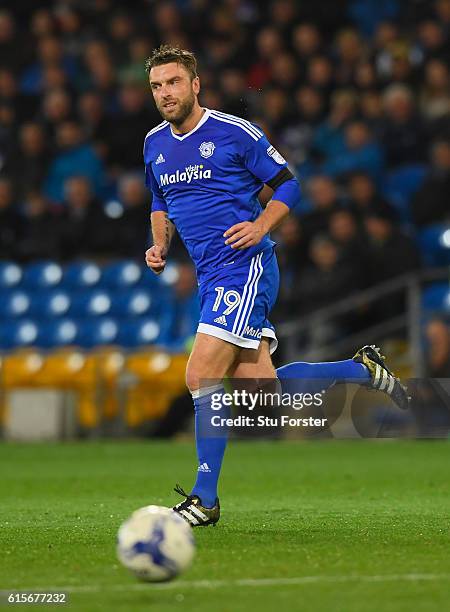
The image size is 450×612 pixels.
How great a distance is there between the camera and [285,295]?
14.1m

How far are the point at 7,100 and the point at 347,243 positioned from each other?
6904 millimetres

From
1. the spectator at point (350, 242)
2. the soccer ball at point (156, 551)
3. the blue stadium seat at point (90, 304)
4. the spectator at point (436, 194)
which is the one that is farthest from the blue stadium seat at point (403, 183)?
the soccer ball at point (156, 551)

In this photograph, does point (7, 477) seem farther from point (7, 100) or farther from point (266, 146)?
point (7, 100)

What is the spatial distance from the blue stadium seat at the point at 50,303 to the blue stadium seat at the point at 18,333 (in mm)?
164

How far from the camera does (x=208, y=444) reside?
6438 millimetres

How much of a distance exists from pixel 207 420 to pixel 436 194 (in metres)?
7.98

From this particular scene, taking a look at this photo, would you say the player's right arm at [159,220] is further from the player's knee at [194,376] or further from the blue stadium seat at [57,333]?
the blue stadium seat at [57,333]

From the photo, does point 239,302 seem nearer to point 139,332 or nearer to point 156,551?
point 156,551

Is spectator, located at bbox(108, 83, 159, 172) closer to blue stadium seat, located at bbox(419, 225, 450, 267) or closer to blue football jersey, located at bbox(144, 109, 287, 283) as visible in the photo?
blue stadium seat, located at bbox(419, 225, 450, 267)

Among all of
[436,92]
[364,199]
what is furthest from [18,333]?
[436,92]

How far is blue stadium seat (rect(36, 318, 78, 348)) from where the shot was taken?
16.0 m

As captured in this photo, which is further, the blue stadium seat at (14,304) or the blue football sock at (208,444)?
the blue stadium seat at (14,304)

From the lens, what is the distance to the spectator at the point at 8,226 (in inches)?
653

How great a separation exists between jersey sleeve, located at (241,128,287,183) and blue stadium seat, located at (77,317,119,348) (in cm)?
919
